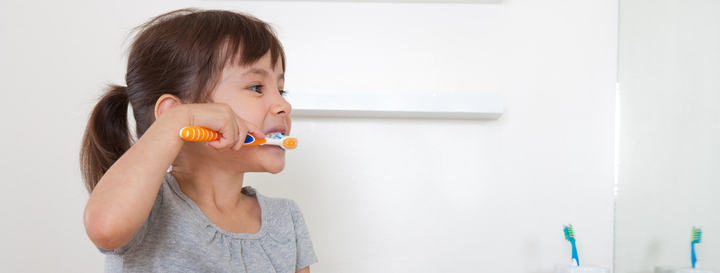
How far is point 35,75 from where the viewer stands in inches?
51.4

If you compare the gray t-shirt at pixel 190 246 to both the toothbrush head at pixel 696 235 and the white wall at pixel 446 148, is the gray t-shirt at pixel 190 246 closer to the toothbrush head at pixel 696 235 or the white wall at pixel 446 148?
the white wall at pixel 446 148

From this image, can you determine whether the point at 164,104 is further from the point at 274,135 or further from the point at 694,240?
the point at 694,240

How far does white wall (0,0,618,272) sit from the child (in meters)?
0.35

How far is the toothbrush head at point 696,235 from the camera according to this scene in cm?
80

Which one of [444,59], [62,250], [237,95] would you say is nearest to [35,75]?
[62,250]

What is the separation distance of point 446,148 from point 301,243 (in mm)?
418

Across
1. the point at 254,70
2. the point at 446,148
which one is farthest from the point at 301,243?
the point at 446,148

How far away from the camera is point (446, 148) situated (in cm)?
126

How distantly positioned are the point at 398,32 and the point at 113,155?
2.12 feet

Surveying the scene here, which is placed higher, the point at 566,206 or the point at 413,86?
the point at 413,86

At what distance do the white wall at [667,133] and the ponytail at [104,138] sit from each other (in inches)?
30.3

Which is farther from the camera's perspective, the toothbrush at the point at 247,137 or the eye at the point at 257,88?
the eye at the point at 257,88

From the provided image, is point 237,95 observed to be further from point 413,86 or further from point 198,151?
point 413,86

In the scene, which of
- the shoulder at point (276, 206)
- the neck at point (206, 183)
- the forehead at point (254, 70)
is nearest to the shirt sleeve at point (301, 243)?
the shoulder at point (276, 206)
